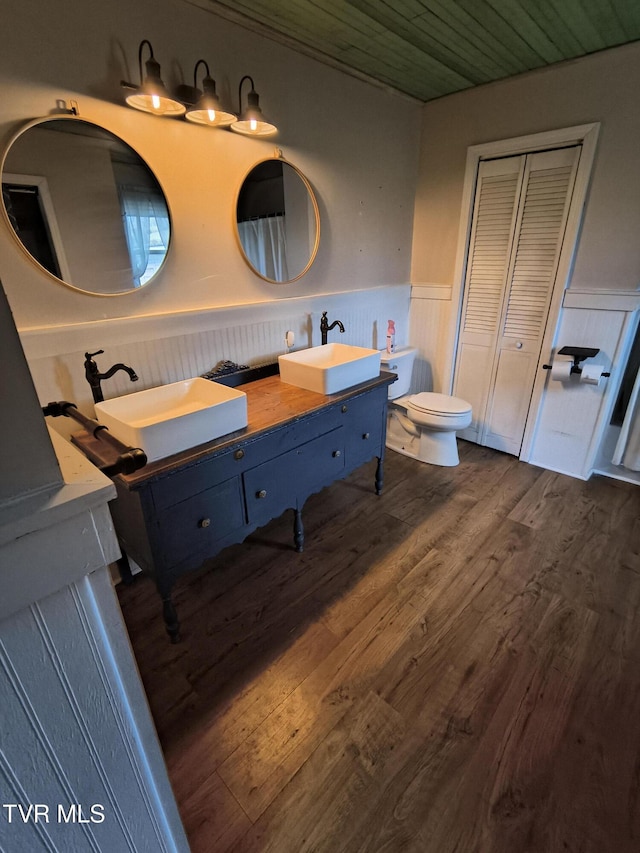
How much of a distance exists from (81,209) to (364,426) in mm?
1507

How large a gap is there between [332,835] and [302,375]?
1610mm

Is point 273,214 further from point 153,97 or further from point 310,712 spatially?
point 310,712

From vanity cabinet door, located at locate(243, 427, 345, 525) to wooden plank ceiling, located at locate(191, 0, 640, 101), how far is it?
1.76 m

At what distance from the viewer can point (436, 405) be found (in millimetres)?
2658

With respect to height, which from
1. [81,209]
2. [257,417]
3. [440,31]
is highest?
[440,31]

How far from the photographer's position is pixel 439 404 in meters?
2.67

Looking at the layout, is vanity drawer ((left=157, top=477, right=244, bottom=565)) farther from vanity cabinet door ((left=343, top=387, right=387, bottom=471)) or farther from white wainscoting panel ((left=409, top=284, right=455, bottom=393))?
white wainscoting panel ((left=409, top=284, right=455, bottom=393))

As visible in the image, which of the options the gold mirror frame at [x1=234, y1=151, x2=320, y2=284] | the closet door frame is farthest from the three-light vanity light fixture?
the closet door frame

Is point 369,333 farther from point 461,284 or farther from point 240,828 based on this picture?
point 240,828

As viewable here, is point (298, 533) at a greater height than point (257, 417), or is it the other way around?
point (257, 417)

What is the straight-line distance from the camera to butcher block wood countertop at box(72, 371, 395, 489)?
1279 millimetres

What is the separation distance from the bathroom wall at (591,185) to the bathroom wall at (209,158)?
22 centimetres

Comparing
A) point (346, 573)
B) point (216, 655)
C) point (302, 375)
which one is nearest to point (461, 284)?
point (302, 375)

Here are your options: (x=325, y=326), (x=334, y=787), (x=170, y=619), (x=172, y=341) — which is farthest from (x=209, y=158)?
(x=334, y=787)
